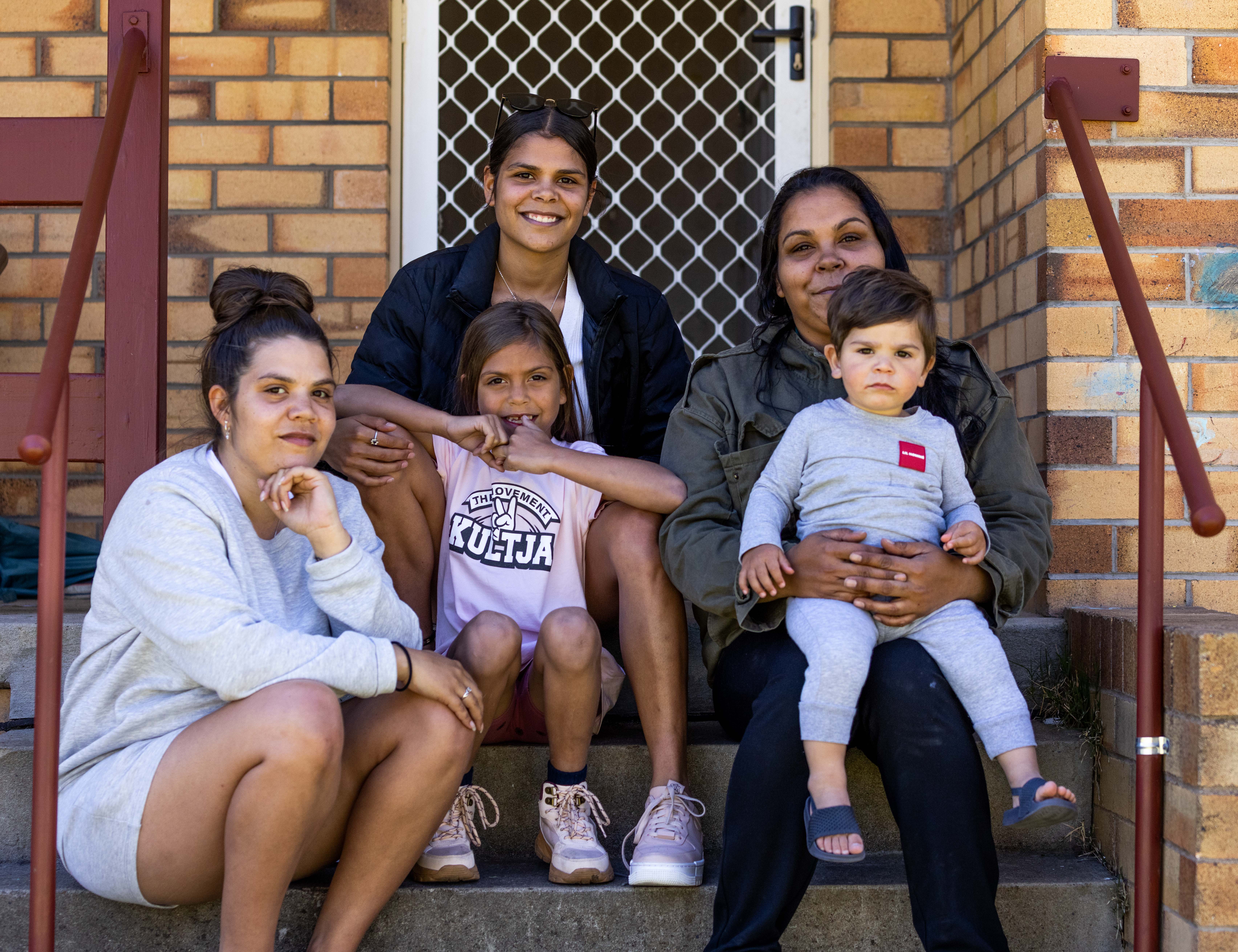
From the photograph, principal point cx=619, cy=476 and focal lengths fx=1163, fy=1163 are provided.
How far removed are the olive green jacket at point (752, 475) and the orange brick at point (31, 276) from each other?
2.25 m

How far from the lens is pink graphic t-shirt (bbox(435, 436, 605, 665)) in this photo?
232 centimetres

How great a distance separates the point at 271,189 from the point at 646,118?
124 cm

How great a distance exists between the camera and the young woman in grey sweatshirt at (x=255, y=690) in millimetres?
1733

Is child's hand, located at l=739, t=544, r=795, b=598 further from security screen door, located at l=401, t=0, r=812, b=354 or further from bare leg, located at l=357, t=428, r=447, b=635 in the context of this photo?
security screen door, located at l=401, t=0, r=812, b=354

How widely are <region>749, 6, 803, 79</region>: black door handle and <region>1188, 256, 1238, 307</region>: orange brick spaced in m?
1.54

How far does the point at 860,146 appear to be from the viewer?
3627 millimetres

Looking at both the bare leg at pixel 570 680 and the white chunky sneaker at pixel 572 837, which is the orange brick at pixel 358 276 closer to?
the bare leg at pixel 570 680

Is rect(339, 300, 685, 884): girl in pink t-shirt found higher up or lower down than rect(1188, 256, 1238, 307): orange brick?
lower down

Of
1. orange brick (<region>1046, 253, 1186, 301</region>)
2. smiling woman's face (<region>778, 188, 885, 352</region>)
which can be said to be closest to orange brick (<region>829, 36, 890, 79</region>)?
orange brick (<region>1046, 253, 1186, 301</region>)

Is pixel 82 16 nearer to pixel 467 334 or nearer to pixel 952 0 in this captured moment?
pixel 467 334

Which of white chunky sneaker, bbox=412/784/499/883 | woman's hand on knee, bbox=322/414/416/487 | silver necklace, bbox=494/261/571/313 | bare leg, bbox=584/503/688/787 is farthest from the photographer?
silver necklace, bbox=494/261/571/313

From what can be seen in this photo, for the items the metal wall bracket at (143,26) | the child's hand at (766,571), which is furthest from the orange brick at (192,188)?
the child's hand at (766,571)

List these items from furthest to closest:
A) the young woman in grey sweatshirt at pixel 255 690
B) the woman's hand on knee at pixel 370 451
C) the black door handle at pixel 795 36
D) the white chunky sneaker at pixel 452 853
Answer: the black door handle at pixel 795 36
the woman's hand on knee at pixel 370 451
the white chunky sneaker at pixel 452 853
the young woman in grey sweatshirt at pixel 255 690

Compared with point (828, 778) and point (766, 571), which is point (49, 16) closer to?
point (766, 571)
